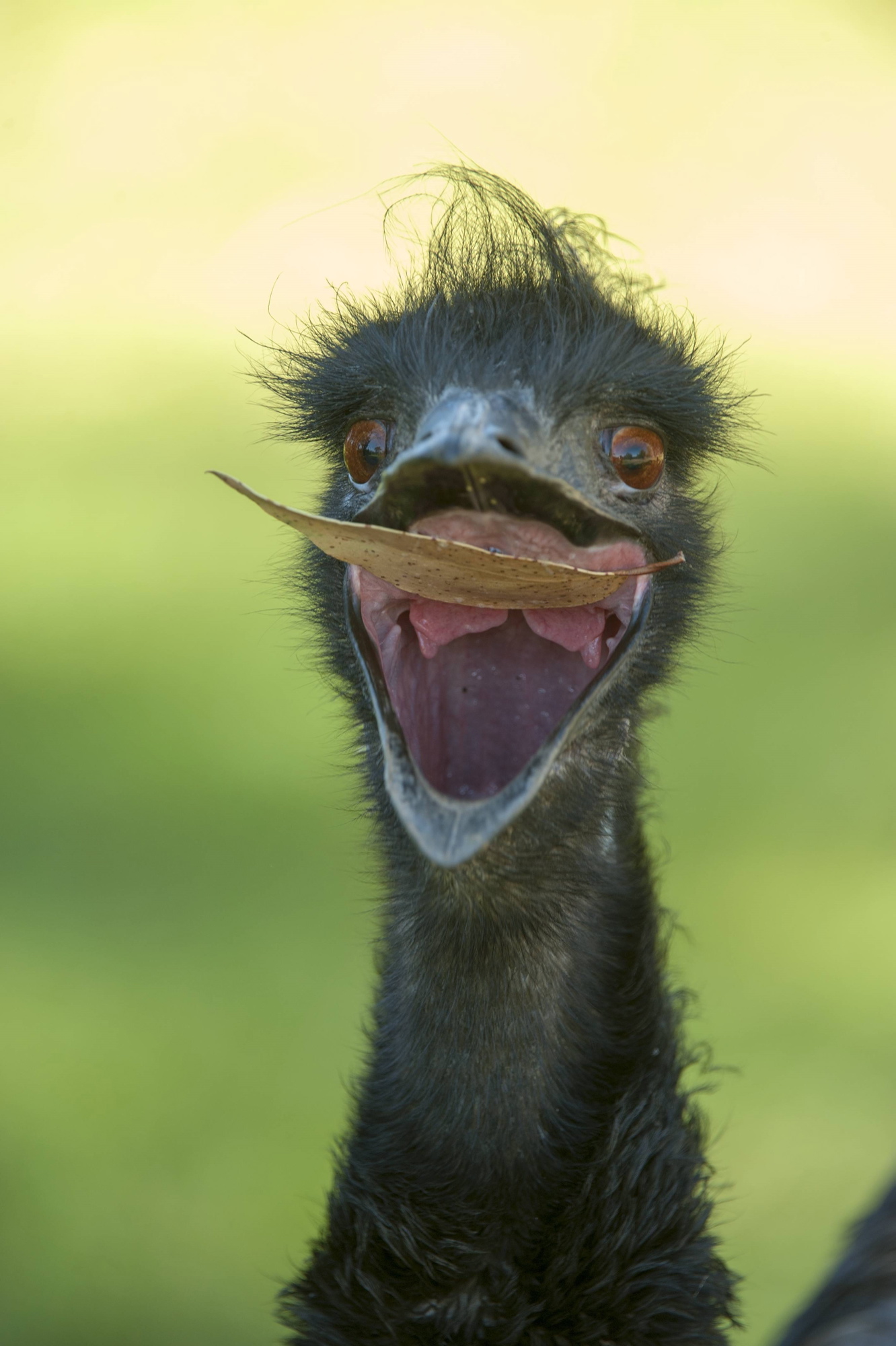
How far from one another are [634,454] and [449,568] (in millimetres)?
403

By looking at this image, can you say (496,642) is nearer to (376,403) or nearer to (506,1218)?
(376,403)

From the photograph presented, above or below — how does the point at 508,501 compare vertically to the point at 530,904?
above

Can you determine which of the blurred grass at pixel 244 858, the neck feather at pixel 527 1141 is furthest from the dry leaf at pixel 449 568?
the blurred grass at pixel 244 858

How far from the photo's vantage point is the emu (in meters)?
1.58

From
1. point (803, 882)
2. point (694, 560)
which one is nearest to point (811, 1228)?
point (803, 882)

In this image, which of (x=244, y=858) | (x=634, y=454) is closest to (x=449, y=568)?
(x=634, y=454)

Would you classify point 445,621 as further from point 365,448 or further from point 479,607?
point 365,448

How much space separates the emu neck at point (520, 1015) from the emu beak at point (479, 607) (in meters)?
0.14

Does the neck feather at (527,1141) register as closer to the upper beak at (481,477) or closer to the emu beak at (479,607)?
the emu beak at (479,607)

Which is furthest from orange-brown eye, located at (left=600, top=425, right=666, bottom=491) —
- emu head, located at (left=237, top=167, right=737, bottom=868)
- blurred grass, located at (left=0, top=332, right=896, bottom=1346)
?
blurred grass, located at (left=0, top=332, right=896, bottom=1346)

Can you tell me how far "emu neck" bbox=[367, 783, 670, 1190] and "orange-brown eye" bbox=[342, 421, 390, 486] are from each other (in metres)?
0.42

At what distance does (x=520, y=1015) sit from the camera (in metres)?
1.64

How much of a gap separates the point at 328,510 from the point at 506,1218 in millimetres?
792

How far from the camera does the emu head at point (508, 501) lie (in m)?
1.37
